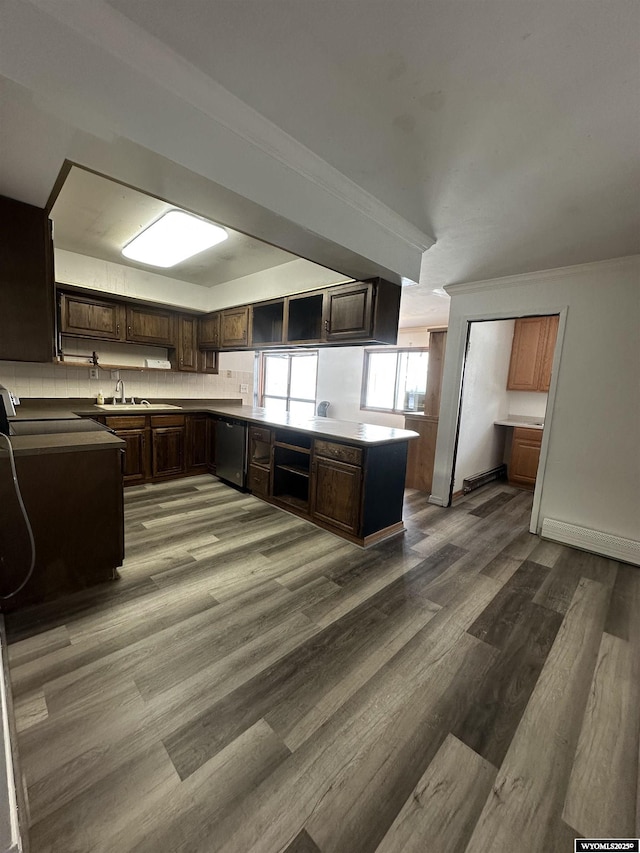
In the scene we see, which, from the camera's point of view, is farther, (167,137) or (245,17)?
(167,137)

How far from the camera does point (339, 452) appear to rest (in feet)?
9.43

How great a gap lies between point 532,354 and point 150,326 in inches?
206

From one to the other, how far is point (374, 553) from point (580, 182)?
8.73ft

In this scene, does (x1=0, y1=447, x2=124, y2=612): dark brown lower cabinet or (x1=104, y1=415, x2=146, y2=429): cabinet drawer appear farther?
(x1=104, y1=415, x2=146, y2=429): cabinet drawer

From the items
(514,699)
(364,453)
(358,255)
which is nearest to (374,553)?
(364,453)

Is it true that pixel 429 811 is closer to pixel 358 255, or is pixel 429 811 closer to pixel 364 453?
pixel 364 453

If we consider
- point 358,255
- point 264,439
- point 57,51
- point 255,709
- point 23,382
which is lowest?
point 255,709

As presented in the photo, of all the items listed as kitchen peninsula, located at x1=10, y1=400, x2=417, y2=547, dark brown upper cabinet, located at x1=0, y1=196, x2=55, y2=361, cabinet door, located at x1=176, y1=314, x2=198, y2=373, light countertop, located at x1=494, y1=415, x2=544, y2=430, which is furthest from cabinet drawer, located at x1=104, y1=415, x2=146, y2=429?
light countertop, located at x1=494, y1=415, x2=544, y2=430

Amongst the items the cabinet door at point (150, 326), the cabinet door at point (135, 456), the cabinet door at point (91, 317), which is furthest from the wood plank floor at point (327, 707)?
the cabinet door at point (150, 326)

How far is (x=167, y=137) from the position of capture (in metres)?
1.32

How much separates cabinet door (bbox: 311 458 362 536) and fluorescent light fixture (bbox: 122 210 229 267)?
205 centimetres

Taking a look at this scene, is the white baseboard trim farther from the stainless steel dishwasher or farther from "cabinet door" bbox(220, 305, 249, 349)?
"cabinet door" bbox(220, 305, 249, 349)

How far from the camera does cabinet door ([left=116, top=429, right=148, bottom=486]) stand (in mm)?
3828

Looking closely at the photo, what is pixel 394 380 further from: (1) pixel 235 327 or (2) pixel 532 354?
(1) pixel 235 327
